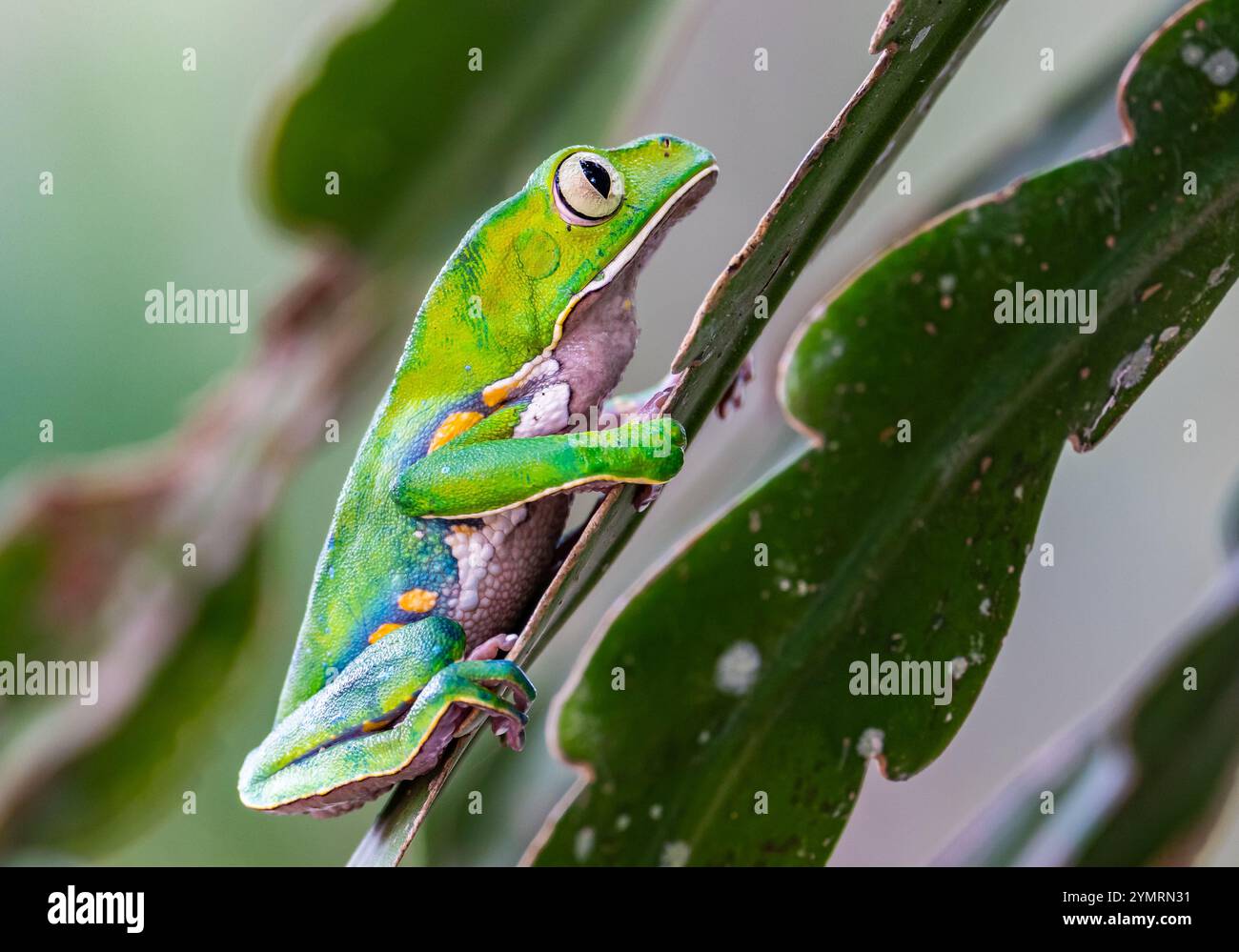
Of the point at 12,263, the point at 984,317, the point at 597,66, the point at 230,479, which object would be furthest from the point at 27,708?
the point at 12,263

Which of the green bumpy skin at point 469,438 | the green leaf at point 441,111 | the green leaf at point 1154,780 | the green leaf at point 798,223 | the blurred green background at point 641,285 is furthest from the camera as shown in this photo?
the blurred green background at point 641,285

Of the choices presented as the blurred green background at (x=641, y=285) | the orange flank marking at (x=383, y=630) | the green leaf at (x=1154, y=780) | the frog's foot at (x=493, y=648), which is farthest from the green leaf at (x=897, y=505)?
the blurred green background at (x=641, y=285)

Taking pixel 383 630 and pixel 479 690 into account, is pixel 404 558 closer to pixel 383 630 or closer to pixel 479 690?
pixel 383 630

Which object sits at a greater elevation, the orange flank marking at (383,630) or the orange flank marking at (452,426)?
the orange flank marking at (452,426)

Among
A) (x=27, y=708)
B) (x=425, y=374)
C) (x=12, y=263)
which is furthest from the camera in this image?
(x=12, y=263)

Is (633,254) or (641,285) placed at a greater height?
(641,285)

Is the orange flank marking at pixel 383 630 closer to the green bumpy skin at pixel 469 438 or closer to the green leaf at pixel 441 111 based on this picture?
the green bumpy skin at pixel 469 438

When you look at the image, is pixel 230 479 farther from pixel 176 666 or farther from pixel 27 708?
pixel 27 708

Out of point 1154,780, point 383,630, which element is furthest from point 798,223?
point 1154,780
